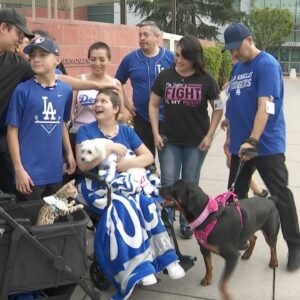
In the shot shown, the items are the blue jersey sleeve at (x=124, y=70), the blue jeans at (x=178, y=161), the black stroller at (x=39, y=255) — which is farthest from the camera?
the blue jersey sleeve at (x=124, y=70)

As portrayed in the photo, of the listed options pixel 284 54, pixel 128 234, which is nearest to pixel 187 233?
pixel 128 234

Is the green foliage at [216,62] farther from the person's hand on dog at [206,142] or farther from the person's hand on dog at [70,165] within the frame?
the person's hand on dog at [70,165]

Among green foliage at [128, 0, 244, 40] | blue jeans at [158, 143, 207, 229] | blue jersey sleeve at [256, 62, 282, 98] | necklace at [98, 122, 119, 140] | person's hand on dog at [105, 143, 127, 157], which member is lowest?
blue jeans at [158, 143, 207, 229]

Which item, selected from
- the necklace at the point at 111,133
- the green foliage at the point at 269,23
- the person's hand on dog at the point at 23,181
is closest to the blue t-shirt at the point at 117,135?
the necklace at the point at 111,133

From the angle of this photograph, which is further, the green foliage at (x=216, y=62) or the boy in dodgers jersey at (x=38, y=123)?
the green foliage at (x=216, y=62)

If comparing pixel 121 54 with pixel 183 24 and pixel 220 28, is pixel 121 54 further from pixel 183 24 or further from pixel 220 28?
pixel 220 28

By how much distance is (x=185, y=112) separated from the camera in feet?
14.2

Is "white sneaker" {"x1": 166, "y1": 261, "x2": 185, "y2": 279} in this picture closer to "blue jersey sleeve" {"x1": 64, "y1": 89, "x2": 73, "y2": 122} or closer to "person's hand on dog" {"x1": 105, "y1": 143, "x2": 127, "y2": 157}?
"person's hand on dog" {"x1": 105, "y1": 143, "x2": 127, "y2": 157}

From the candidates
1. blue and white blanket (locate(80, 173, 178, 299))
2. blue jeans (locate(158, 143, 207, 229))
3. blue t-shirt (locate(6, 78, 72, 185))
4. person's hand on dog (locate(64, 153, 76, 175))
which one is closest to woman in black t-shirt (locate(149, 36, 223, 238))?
blue jeans (locate(158, 143, 207, 229))

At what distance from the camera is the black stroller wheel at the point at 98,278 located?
3.55 metres

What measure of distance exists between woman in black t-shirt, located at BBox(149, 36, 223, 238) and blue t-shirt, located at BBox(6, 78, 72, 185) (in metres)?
1.22

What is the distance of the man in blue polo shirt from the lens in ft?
15.9

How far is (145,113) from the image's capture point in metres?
4.96

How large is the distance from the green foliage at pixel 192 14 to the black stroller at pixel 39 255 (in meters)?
33.7
